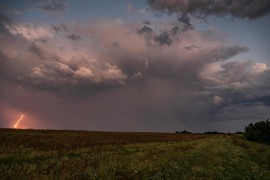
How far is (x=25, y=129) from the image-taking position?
70.6m

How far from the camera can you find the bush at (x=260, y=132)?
87312mm

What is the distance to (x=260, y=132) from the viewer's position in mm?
88688

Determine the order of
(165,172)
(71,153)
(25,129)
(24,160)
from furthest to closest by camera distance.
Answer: (25,129)
(71,153)
(24,160)
(165,172)

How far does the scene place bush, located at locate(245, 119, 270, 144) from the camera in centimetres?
8731

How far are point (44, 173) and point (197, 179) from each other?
862cm

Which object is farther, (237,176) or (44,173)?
(237,176)

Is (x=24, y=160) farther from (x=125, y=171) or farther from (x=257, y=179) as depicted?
(x=257, y=179)

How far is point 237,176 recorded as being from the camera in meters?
18.7

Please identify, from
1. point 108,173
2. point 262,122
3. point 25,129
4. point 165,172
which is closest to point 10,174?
point 108,173

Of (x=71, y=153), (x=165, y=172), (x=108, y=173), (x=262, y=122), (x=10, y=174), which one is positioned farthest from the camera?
(x=262, y=122)

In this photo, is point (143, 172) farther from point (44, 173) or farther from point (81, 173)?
point (44, 173)

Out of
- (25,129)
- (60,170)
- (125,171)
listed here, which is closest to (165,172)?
(125,171)

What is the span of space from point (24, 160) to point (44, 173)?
8.99m

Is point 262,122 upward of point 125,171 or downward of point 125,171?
upward
